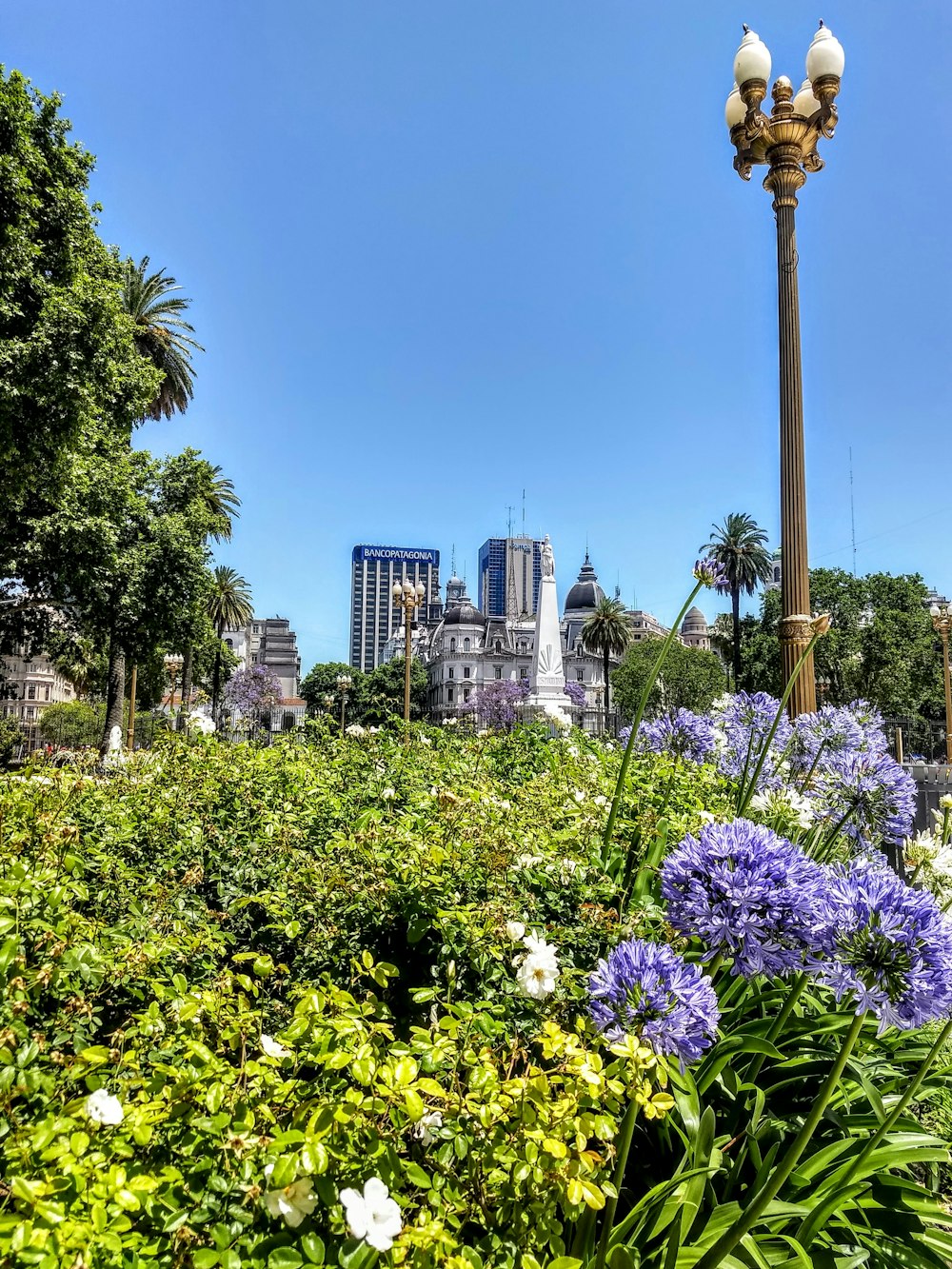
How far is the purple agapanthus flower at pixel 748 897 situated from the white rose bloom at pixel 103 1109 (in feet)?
4.28

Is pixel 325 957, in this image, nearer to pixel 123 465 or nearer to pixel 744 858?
pixel 744 858

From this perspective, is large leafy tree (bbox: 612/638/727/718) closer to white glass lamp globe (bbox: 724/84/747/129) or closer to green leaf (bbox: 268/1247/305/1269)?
white glass lamp globe (bbox: 724/84/747/129)

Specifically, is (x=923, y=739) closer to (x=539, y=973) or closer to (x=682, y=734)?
(x=682, y=734)

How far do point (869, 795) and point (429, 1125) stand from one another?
8.28 ft

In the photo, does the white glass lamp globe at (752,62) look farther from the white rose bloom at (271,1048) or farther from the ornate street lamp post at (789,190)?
the white rose bloom at (271,1048)

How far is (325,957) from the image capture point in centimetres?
269

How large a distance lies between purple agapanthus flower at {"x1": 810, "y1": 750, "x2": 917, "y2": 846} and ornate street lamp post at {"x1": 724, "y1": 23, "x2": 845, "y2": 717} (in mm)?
4320

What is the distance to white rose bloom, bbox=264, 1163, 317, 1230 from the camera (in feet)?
4.54

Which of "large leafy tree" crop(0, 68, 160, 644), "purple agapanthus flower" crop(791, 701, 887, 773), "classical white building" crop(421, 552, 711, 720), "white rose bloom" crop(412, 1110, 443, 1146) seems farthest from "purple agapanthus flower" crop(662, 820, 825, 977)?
"classical white building" crop(421, 552, 711, 720)

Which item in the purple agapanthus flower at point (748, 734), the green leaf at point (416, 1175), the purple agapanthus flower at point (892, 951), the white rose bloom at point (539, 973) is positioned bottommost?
the green leaf at point (416, 1175)

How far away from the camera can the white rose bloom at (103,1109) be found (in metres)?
1.52

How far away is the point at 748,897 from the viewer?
1.91 metres

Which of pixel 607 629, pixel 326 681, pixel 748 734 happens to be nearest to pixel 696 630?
pixel 326 681

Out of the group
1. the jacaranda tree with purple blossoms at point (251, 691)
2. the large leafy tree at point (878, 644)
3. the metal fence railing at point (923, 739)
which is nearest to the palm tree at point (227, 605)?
the jacaranda tree with purple blossoms at point (251, 691)
